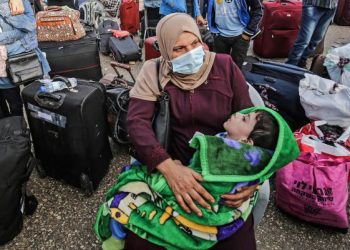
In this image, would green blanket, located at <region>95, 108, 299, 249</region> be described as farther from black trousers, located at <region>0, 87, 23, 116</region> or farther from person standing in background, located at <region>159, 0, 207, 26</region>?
person standing in background, located at <region>159, 0, 207, 26</region>

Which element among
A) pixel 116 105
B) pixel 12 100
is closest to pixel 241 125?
pixel 116 105

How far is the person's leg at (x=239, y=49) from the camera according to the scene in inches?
132

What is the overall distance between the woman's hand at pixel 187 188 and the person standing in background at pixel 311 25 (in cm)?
321

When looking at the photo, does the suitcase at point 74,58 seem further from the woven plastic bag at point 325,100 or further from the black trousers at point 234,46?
the woven plastic bag at point 325,100

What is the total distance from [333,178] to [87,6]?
491 centimetres

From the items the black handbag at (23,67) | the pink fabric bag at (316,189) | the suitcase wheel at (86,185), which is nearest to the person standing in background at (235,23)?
the pink fabric bag at (316,189)

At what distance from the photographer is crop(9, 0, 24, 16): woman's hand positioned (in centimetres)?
244

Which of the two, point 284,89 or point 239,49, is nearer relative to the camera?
point 284,89

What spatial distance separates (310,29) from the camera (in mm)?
3822

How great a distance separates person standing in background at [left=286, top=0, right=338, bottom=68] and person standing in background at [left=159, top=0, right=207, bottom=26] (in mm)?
1226

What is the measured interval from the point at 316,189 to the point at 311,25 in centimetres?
251

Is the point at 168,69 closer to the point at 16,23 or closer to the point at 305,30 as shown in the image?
the point at 16,23

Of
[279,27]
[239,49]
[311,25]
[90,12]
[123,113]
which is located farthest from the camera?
[90,12]

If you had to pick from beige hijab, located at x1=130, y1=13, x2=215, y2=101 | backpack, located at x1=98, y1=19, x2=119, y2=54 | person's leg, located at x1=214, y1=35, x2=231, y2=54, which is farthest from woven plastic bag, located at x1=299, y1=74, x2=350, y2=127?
backpack, located at x1=98, y1=19, x2=119, y2=54
